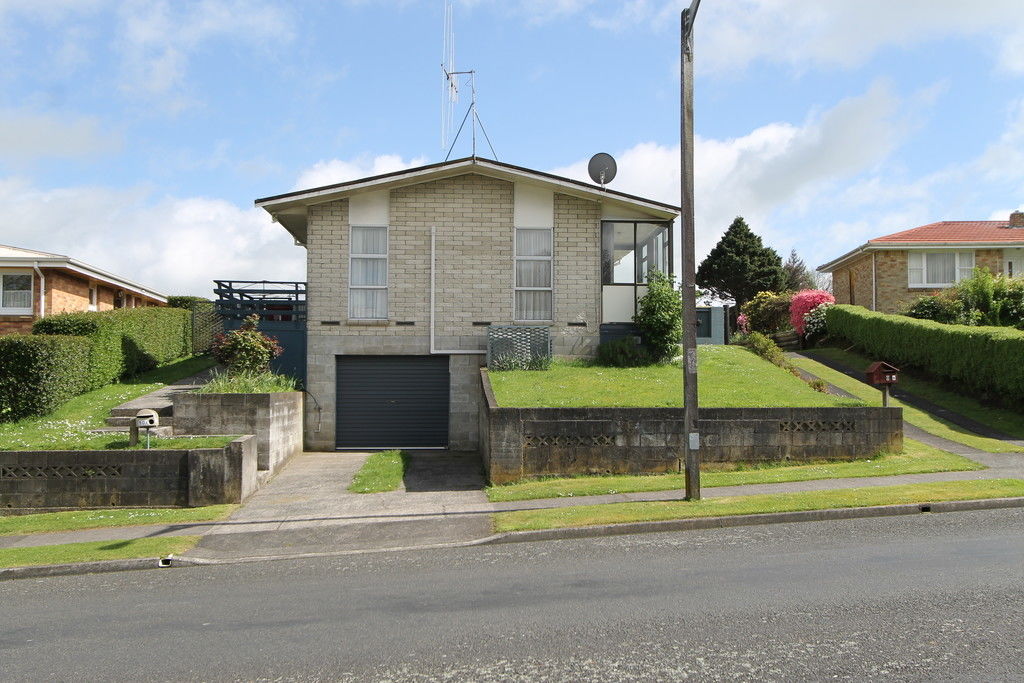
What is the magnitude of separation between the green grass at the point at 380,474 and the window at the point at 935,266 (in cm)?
2461

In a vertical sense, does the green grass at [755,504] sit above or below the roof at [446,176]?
below

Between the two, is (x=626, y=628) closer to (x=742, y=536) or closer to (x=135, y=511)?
(x=742, y=536)

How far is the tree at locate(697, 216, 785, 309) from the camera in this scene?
1777 inches

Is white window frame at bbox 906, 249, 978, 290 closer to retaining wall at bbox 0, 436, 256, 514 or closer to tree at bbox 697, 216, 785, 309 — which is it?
tree at bbox 697, 216, 785, 309

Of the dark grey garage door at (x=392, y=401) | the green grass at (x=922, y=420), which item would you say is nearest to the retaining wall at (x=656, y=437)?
the green grass at (x=922, y=420)

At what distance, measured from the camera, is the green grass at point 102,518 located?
11523 millimetres

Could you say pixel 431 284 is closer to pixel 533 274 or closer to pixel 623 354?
pixel 533 274

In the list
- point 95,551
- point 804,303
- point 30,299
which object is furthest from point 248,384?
point 804,303

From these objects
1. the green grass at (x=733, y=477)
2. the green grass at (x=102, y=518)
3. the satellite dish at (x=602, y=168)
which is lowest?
the green grass at (x=102, y=518)

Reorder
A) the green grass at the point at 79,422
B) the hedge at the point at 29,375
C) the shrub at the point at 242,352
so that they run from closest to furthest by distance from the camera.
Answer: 1. the green grass at the point at 79,422
2. the hedge at the point at 29,375
3. the shrub at the point at 242,352

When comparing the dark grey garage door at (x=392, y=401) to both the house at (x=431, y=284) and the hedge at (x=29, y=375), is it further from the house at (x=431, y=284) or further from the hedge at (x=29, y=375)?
the hedge at (x=29, y=375)

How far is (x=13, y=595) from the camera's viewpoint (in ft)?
27.7

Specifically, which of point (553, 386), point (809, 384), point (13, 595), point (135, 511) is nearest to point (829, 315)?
point (809, 384)

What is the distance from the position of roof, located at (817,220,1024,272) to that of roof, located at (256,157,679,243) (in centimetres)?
1703
